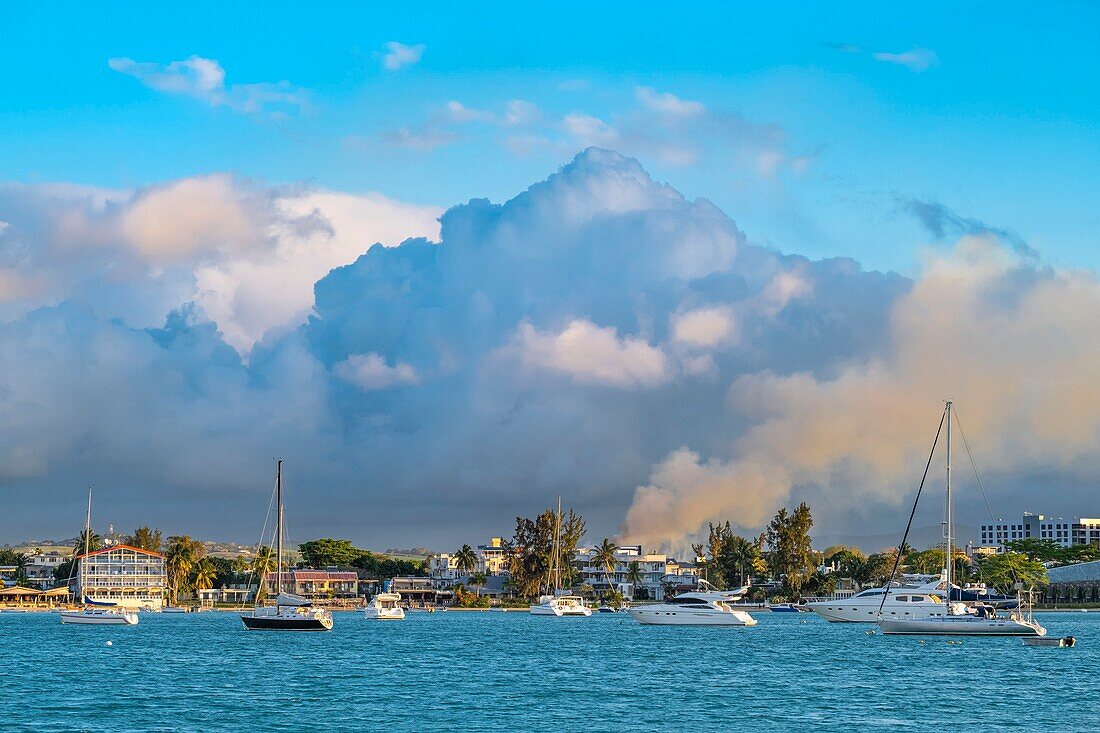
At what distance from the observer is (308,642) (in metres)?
122

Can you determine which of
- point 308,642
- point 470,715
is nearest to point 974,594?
point 308,642

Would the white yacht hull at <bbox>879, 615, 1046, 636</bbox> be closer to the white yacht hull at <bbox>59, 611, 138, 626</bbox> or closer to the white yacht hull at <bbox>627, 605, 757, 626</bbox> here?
the white yacht hull at <bbox>627, 605, 757, 626</bbox>

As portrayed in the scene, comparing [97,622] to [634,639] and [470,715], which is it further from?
[470,715]

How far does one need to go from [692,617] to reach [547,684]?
68272 millimetres

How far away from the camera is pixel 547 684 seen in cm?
7762

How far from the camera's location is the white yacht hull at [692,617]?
14200 centimetres

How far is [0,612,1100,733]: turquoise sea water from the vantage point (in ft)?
197

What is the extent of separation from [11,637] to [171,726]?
302ft

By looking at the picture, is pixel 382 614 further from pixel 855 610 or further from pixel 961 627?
pixel 961 627

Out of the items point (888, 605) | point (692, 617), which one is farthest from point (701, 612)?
point (888, 605)

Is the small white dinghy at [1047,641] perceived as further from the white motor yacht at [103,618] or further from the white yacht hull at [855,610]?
the white motor yacht at [103,618]

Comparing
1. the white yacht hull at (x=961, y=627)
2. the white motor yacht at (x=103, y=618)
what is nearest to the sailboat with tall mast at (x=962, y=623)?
the white yacht hull at (x=961, y=627)

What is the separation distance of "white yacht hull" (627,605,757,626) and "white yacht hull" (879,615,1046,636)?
21918 millimetres

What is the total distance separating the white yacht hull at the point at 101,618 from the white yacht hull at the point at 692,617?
61264 mm
